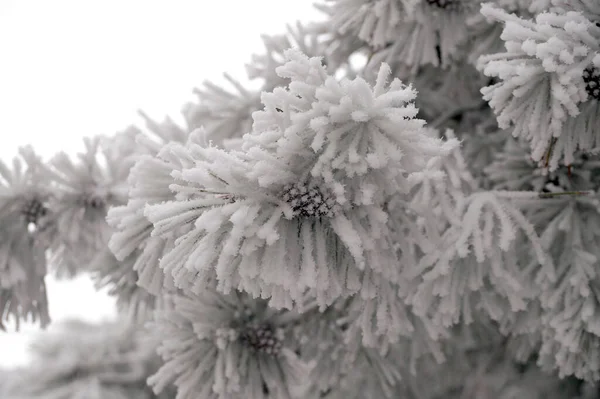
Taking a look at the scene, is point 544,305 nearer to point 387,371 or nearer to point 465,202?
point 465,202

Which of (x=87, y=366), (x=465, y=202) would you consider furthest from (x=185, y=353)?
(x=87, y=366)

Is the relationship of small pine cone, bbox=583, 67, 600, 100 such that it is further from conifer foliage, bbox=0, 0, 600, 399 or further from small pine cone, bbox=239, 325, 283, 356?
small pine cone, bbox=239, 325, 283, 356

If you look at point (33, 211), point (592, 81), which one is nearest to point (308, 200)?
point (592, 81)

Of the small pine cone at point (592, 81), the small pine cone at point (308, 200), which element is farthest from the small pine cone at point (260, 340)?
the small pine cone at point (592, 81)

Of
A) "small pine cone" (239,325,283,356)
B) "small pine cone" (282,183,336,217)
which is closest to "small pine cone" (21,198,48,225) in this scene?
"small pine cone" (239,325,283,356)

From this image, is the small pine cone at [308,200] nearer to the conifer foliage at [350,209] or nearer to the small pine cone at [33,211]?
the conifer foliage at [350,209]

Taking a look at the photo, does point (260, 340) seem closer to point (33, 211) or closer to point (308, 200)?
point (308, 200)

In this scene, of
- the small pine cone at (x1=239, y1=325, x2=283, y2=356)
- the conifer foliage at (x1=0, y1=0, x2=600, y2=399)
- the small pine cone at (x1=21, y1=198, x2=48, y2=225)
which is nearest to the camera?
the conifer foliage at (x1=0, y1=0, x2=600, y2=399)

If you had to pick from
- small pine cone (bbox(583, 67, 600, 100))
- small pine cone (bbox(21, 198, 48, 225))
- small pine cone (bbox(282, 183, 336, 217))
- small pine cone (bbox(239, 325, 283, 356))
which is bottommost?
small pine cone (bbox(239, 325, 283, 356))
